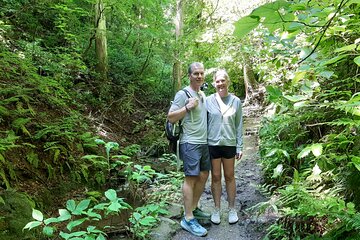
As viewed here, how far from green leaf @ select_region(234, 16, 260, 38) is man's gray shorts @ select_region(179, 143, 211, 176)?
2.82m

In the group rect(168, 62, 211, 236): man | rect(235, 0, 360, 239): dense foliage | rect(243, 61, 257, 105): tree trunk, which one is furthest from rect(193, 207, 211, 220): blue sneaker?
rect(243, 61, 257, 105): tree trunk

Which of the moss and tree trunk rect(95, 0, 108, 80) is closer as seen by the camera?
the moss

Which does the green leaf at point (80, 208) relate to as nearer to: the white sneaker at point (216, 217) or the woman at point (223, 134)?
the woman at point (223, 134)

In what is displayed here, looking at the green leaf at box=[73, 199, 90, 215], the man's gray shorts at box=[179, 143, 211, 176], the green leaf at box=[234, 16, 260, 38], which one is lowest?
the man's gray shorts at box=[179, 143, 211, 176]

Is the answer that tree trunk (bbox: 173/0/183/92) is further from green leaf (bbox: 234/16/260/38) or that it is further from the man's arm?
green leaf (bbox: 234/16/260/38)

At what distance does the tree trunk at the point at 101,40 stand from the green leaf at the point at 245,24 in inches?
351

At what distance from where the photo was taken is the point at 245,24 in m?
1.22

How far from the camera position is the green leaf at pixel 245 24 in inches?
46.6

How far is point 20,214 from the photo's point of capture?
3.87 metres

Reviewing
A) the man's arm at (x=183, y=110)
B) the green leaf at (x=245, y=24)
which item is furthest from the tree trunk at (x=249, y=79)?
the green leaf at (x=245, y=24)

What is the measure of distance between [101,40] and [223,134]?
23.2 ft

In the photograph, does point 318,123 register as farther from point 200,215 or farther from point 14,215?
point 14,215

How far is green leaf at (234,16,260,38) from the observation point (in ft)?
3.89

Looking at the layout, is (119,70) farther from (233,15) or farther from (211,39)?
(233,15)
